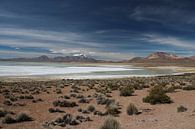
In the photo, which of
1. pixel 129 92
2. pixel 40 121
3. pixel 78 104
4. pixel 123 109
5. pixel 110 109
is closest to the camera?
pixel 40 121

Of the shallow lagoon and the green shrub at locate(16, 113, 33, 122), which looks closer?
the green shrub at locate(16, 113, 33, 122)

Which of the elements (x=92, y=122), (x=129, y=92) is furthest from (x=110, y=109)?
(x=129, y=92)

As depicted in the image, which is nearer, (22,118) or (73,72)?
(22,118)

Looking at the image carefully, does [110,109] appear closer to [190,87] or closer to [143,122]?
[143,122]

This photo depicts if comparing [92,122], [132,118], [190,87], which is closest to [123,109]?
[132,118]

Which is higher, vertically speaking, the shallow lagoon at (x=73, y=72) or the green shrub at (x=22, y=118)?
the shallow lagoon at (x=73, y=72)

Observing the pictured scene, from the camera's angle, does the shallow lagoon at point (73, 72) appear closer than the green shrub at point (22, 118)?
No

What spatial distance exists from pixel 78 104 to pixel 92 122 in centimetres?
770

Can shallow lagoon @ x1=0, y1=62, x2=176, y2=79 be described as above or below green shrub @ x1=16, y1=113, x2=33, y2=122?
above

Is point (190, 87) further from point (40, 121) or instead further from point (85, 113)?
point (40, 121)

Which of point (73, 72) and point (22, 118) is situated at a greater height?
point (73, 72)

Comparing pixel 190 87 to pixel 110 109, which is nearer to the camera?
pixel 110 109

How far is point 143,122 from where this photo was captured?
48.1 feet

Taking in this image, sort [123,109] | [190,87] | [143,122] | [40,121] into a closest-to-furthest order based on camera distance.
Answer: [143,122], [40,121], [123,109], [190,87]
